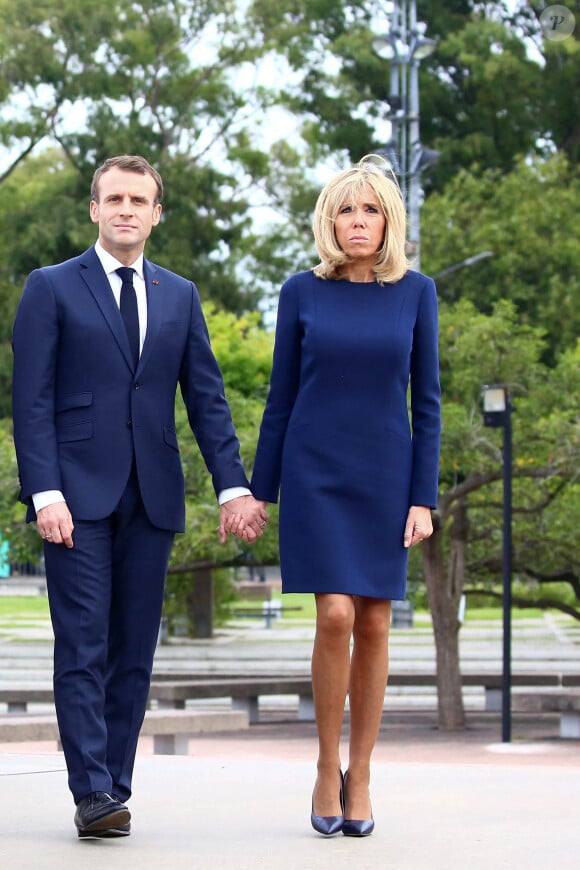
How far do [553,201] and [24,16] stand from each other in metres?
13.7

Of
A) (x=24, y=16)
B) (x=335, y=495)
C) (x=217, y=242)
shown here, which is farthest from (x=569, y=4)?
(x=335, y=495)

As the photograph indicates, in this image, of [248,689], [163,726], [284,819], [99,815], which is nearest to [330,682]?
[284,819]

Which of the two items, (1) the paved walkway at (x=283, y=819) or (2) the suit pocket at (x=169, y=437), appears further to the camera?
(2) the suit pocket at (x=169, y=437)

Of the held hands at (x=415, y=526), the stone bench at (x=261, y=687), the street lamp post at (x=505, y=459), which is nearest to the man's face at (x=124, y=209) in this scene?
the held hands at (x=415, y=526)

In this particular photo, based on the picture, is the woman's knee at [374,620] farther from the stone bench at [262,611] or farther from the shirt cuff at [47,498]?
the stone bench at [262,611]

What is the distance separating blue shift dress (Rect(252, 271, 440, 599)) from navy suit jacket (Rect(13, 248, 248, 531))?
32 cm

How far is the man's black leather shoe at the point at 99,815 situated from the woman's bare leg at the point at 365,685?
26.2 inches

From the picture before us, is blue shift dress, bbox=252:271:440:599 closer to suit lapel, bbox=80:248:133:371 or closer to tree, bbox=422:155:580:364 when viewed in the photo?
suit lapel, bbox=80:248:133:371

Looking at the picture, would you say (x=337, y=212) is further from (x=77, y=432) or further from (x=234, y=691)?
(x=234, y=691)

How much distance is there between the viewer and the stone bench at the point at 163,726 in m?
11.3

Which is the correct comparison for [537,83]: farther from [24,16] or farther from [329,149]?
[24,16]

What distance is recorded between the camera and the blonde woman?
4.47 m

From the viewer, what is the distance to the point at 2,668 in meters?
27.8

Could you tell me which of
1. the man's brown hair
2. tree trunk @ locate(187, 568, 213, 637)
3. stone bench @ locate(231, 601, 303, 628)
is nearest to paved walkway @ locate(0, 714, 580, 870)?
the man's brown hair
